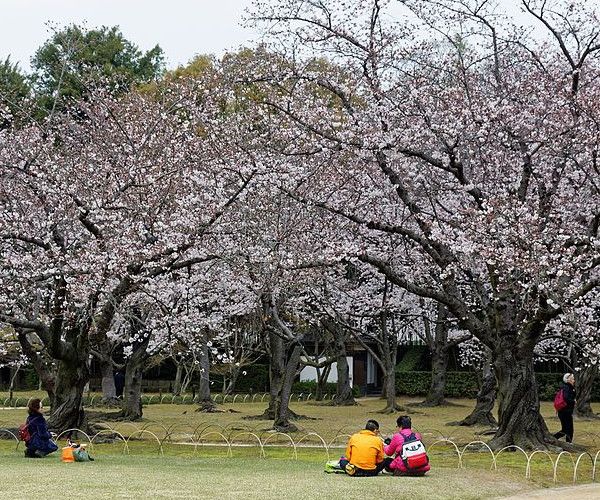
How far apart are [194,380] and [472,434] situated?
19229 mm

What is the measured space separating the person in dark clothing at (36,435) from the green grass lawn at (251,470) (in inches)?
10.8

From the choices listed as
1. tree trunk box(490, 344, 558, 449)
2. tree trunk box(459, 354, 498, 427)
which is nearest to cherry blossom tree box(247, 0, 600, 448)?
tree trunk box(490, 344, 558, 449)

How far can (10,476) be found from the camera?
35.8 ft

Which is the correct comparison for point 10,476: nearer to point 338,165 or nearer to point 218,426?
point 338,165

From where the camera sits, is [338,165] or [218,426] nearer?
[338,165]

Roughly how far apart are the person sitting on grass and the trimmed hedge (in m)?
23.8

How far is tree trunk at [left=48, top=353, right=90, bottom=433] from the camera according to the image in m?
17.5

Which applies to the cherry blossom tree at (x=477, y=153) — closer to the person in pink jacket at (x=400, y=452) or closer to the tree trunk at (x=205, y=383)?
Answer: the person in pink jacket at (x=400, y=452)

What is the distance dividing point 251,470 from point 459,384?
26056 mm

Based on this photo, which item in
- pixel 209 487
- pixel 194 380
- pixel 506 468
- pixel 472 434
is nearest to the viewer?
pixel 209 487

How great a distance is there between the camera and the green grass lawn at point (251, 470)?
33.8 feet

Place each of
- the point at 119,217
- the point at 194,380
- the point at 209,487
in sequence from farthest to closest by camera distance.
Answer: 1. the point at 194,380
2. the point at 119,217
3. the point at 209,487

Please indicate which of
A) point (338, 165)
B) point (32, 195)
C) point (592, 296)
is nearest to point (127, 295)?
point (32, 195)

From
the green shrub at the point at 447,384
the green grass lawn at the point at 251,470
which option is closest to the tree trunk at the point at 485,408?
the green grass lawn at the point at 251,470
